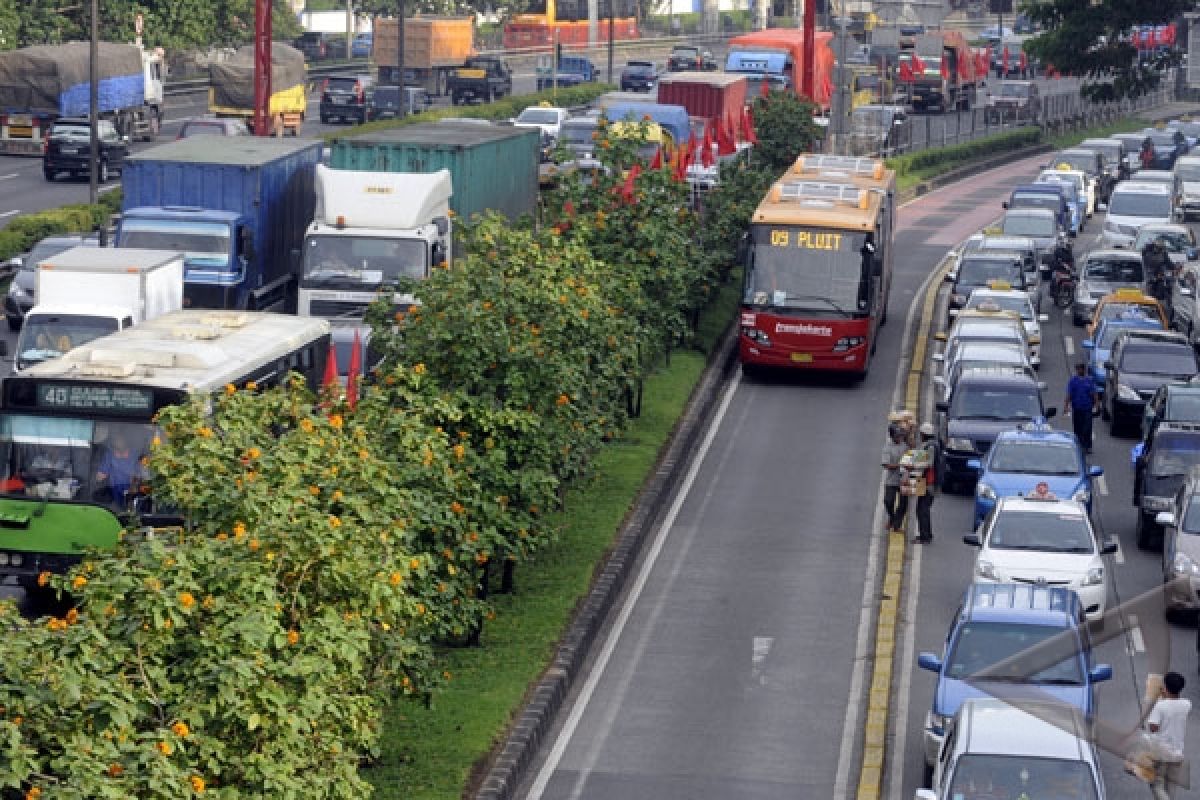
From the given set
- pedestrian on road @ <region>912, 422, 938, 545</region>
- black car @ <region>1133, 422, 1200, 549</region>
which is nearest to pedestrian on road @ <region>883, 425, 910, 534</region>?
pedestrian on road @ <region>912, 422, 938, 545</region>

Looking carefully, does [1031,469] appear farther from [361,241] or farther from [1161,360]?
[361,241]

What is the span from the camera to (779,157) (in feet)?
174

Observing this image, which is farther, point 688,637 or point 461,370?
point 688,637

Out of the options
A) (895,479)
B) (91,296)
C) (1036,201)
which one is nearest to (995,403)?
(895,479)

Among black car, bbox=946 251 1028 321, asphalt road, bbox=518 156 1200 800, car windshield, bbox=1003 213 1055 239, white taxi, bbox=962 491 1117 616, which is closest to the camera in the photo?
asphalt road, bbox=518 156 1200 800

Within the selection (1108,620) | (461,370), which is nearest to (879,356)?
(461,370)

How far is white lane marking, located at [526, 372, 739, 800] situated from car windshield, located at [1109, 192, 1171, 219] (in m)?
21.1

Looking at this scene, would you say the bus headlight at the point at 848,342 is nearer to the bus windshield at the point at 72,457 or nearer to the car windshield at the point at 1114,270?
the car windshield at the point at 1114,270

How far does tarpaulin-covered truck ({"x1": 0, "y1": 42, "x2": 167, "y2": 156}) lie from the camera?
6612 centimetres

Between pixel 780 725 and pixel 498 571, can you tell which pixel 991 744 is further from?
pixel 498 571

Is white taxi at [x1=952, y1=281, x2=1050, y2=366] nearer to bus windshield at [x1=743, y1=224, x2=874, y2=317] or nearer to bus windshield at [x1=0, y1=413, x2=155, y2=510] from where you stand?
bus windshield at [x1=743, y1=224, x2=874, y2=317]

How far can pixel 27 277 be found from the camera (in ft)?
135

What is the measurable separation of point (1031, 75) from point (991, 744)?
356 feet

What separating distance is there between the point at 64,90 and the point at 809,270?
115 ft
